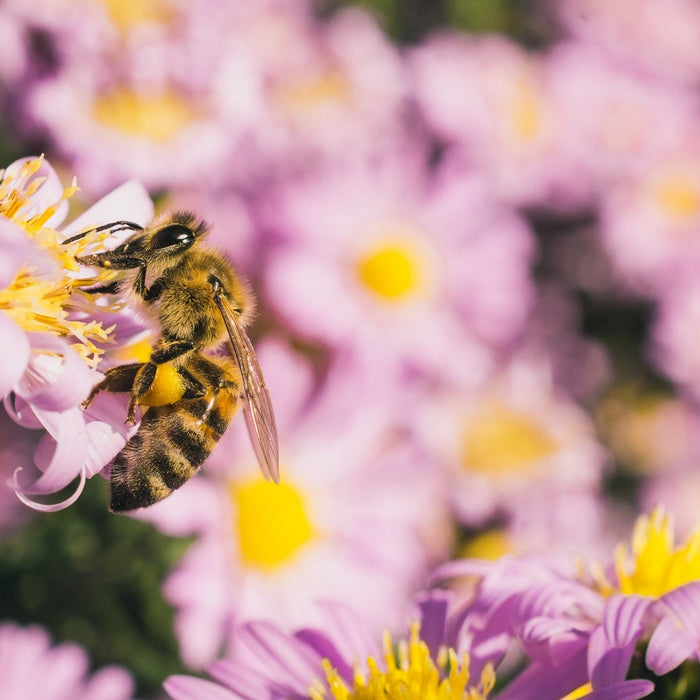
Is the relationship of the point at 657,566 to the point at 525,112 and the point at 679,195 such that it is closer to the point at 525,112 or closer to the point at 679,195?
the point at 525,112

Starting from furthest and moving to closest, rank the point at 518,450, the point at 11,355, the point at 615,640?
the point at 518,450 → the point at 615,640 → the point at 11,355

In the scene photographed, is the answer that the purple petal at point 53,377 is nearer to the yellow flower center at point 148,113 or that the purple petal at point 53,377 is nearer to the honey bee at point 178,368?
the honey bee at point 178,368

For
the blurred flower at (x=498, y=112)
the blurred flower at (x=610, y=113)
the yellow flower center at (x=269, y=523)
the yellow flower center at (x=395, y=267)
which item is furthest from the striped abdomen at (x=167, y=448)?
the blurred flower at (x=610, y=113)

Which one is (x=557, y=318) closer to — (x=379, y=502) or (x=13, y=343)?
(x=379, y=502)

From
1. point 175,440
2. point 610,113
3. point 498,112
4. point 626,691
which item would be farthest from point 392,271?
point 626,691

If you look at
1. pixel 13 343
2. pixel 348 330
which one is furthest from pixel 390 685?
pixel 348 330

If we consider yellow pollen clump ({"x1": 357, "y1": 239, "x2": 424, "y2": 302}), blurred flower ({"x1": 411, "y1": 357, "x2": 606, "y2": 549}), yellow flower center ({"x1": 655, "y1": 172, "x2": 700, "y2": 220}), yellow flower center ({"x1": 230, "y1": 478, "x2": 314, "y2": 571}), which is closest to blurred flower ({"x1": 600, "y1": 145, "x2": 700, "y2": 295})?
yellow flower center ({"x1": 655, "y1": 172, "x2": 700, "y2": 220})
